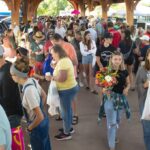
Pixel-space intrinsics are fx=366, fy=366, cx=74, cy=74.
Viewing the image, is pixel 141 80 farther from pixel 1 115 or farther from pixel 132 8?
pixel 132 8

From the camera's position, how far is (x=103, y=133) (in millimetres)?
6309

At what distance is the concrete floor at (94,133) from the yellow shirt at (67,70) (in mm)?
947

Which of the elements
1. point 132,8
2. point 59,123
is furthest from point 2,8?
point 59,123

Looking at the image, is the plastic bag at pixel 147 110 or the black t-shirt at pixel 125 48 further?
the black t-shirt at pixel 125 48

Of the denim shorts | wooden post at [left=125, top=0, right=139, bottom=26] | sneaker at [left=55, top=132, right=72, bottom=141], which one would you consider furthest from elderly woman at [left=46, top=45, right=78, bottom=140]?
wooden post at [left=125, top=0, right=139, bottom=26]

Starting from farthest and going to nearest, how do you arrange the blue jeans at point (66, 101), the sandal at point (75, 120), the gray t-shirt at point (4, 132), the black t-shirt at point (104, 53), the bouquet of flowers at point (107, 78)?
the black t-shirt at point (104, 53), the sandal at point (75, 120), the blue jeans at point (66, 101), the bouquet of flowers at point (107, 78), the gray t-shirt at point (4, 132)

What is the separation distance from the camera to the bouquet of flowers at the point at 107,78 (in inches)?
202

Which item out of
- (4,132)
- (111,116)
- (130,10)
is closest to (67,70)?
(111,116)

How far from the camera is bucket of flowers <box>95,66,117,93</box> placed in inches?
202

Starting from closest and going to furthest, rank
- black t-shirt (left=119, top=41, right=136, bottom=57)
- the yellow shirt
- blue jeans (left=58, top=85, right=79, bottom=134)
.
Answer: the yellow shirt < blue jeans (left=58, top=85, right=79, bottom=134) < black t-shirt (left=119, top=41, right=136, bottom=57)

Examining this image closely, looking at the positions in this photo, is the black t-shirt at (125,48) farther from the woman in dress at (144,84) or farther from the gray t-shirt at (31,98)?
the gray t-shirt at (31,98)

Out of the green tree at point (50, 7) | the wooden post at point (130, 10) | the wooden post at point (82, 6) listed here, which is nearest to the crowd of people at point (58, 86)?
the wooden post at point (130, 10)

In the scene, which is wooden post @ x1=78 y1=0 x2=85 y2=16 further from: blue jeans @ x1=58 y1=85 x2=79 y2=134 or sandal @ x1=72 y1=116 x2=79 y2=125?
blue jeans @ x1=58 y1=85 x2=79 y2=134

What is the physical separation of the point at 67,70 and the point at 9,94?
1833 millimetres
